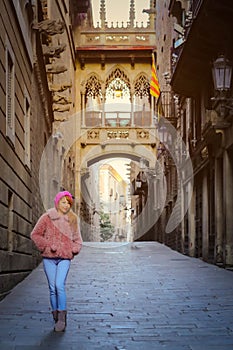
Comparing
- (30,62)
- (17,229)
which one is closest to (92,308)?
(17,229)

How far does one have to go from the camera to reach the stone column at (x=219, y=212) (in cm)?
1714

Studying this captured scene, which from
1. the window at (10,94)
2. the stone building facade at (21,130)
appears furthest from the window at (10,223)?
the window at (10,94)

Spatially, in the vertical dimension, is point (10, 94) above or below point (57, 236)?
above

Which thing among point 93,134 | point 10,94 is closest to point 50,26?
point 10,94

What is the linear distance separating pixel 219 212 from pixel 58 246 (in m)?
11.0

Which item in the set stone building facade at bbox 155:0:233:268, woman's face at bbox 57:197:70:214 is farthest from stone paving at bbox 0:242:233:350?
stone building facade at bbox 155:0:233:268

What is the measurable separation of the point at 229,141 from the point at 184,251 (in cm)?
934

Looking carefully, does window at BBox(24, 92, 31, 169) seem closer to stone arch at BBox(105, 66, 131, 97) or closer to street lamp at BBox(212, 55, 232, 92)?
street lamp at BBox(212, 55, 232, 92)

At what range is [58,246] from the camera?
6879 mm

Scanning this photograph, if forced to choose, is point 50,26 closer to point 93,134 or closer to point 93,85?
point 93,134

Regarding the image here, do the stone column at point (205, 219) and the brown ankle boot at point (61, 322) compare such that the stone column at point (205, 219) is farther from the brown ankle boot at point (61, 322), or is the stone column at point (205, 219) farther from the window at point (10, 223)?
the brown ankle boot at point (61, 322)

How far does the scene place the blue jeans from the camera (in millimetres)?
6766

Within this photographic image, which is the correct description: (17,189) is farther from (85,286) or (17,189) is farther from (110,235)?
(110,235)

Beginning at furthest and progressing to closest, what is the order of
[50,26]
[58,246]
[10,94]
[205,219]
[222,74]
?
[205,219] → [50,26] → [222,74] → [10,94] → [58,246]
